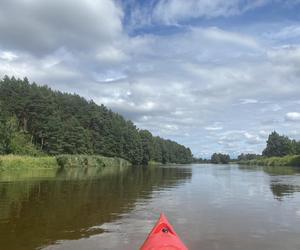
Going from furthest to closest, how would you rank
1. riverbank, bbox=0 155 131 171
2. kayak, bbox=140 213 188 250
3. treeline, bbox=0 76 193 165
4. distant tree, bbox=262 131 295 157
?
distant tree, bbox=262 131 295 157 → treeline, bbox=0 76 193 165 → riverbank, bbox=0 155 131 171 → kayak, bbox=140 213 188 250

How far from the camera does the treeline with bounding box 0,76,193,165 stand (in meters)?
77.9

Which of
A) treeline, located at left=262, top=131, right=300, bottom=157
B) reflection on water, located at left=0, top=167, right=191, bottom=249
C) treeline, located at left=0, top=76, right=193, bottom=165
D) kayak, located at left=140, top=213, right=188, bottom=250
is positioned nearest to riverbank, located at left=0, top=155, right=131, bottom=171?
treeline, located at left=0, top=76, right=193, bottom=165

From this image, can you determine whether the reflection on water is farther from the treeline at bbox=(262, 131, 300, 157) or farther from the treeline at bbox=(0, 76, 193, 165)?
the treeline at bbox=(262, 131, 300, 157)

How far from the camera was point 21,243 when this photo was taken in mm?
12000

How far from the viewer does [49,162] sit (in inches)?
2628

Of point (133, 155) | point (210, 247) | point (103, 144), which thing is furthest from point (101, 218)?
point (133, 155)

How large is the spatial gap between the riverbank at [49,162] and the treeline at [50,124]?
20.9ft

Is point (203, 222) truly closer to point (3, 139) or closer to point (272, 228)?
point (272, 228)

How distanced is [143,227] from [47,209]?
20.1 feet

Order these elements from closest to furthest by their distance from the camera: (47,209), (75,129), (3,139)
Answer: (47,209)
(3,139)
(75,129)

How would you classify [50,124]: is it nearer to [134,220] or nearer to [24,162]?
[24,162]

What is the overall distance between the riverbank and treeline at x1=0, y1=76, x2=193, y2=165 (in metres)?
6.36

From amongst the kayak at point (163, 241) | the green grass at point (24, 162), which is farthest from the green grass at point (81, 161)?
the kayak at point (163, 241)

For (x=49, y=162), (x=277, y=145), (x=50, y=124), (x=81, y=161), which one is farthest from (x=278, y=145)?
(x=49, y=162)
